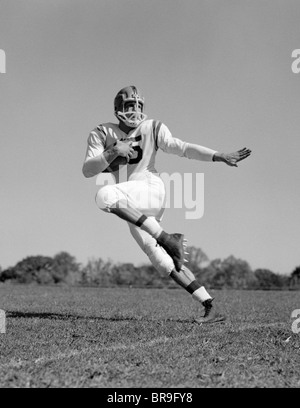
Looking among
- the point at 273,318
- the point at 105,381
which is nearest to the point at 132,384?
the point at 105,381

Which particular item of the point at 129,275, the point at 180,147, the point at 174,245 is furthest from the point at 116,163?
the point at 129,275

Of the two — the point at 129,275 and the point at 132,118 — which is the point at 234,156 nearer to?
the point at 132,118

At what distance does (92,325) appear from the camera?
691 cm

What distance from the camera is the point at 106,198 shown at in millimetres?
6074

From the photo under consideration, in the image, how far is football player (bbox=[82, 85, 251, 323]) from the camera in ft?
20.1

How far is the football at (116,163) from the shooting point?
21.5 ft

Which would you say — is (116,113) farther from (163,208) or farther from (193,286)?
(193,286)

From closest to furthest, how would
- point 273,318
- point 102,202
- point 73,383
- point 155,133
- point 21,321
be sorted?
point 73,383
point 102,202
point 155,133
point 21,321
point 273,318

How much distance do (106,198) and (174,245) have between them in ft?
2.99

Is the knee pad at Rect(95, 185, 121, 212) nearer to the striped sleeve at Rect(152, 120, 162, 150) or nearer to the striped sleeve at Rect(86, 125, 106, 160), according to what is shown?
the striped sleeve at Rect(86, 125, 106, 160)

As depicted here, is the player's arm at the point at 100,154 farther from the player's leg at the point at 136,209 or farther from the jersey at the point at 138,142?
the player's leg at the point at 136,209

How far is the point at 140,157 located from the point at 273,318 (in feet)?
12.1

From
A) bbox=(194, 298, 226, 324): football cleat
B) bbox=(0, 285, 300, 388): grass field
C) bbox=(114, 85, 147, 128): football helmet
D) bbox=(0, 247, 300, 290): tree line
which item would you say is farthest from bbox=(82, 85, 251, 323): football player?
bbox=(0, 247, 300, 290): tree line

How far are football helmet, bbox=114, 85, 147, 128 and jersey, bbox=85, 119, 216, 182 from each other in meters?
0.10
